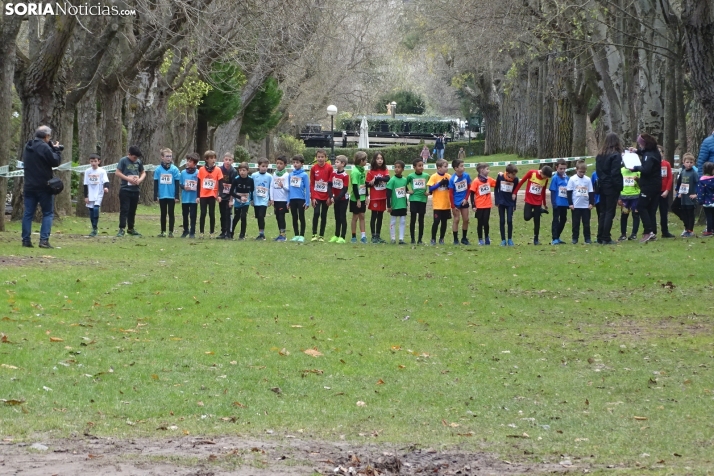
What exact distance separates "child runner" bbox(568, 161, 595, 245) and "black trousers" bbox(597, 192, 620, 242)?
0.29 meters

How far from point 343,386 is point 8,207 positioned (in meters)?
23.2

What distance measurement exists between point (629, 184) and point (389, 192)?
5.14m

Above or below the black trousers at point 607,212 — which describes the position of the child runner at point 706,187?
above

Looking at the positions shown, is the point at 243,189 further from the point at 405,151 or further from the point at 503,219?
the point at 405,151

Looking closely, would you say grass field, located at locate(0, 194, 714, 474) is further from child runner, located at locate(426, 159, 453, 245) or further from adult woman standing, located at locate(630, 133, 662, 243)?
child runner, located at locate(426, 159, 453, 245)

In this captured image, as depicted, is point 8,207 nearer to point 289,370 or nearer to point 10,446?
point 289,370

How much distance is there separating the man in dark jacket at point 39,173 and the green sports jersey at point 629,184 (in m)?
11.6

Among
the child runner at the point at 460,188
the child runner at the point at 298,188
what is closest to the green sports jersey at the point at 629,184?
the child runner at the point at 460,188

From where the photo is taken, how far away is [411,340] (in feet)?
40.9

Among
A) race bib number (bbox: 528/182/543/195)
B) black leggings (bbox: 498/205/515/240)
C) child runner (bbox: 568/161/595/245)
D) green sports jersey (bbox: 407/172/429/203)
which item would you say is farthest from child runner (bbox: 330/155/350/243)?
child runner (bbox: 568/161/595/245)

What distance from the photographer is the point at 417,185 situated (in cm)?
2269

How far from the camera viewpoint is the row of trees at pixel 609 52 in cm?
2361

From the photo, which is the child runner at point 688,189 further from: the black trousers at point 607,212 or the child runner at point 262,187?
the child runner at point 262,187

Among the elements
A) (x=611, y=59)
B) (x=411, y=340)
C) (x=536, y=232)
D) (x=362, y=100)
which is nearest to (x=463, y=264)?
(x=536, y=232)
